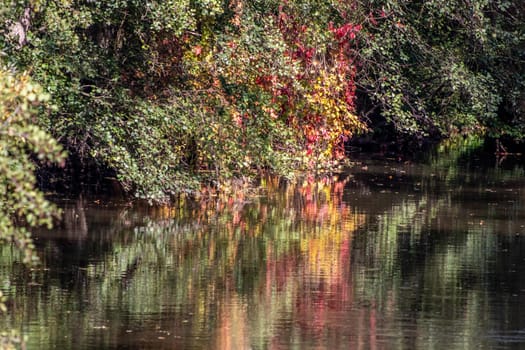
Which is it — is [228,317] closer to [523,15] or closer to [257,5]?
[257,5]

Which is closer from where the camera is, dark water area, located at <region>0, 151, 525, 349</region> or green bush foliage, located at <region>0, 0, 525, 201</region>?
dark water area, located at <region>0, 151, 525, 349</region>

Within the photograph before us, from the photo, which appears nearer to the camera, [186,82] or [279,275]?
[279,275]

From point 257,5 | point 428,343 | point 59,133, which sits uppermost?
point 257,5

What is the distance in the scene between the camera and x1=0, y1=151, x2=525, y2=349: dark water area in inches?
443

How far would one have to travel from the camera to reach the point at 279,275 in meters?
14.6

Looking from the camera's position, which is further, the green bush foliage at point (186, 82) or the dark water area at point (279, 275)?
the green bush foliage at point (186, 82)

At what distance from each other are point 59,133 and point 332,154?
11.1 metres

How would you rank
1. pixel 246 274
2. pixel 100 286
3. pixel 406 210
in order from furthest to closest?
pixel 406 210 → pixel 246 274 → pixel 100 286

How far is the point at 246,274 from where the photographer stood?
14.6 m

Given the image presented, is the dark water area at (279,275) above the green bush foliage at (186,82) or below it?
below

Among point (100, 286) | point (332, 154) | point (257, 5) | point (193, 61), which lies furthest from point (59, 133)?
point (332, 154)

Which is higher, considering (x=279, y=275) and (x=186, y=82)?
(x=186, y=82)

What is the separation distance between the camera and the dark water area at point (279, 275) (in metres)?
11.3

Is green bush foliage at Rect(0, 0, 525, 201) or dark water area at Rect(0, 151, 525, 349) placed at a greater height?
green bush foliage at Rect(0, 0, 525, 201)
